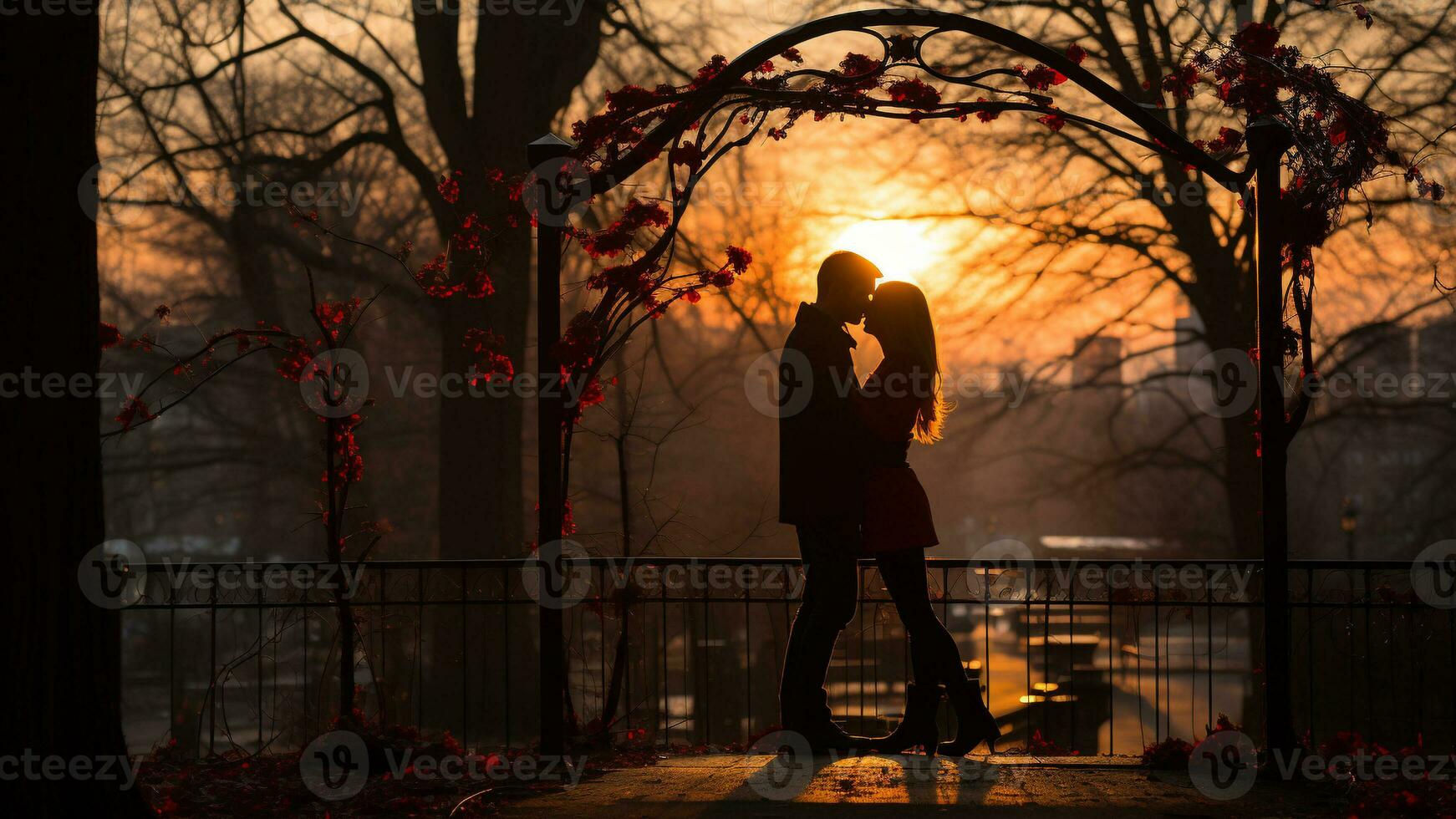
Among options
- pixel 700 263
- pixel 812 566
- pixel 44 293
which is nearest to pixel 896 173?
pixel 700 263

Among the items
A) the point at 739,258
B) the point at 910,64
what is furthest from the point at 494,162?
the point at 910,64

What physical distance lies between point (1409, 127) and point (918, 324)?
1135cm

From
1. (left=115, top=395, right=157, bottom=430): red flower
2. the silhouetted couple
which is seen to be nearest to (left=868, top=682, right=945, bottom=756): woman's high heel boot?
the silhouetted couple

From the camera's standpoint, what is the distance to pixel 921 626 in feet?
19.5

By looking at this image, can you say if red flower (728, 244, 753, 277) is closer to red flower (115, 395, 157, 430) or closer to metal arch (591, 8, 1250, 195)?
metal arch (591, 8, 1250, 195)

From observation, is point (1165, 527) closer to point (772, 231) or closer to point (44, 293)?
point (772, 231)

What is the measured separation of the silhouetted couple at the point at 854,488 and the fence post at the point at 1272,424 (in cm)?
167

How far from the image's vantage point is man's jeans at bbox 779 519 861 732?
19.3 ft

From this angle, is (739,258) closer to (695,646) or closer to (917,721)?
(695,646)

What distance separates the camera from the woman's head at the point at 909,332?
596 centimetres

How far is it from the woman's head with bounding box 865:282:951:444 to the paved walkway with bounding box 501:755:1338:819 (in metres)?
1.70

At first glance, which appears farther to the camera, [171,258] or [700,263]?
[171,258]

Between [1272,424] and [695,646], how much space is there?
4064mm

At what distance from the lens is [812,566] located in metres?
5.92
